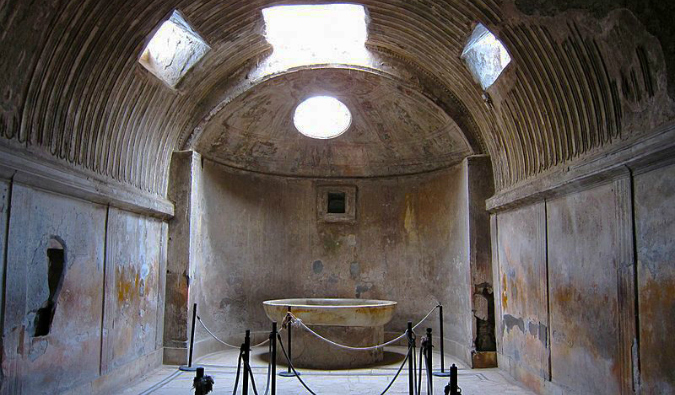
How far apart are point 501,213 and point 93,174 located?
7.11 meters

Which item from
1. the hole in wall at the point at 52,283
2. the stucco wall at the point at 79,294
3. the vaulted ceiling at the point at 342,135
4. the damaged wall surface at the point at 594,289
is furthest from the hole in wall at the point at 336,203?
the hole in wall at the point at 52,283

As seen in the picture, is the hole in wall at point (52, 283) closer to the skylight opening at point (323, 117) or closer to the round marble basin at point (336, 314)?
the round marble basin at point (336, 314)

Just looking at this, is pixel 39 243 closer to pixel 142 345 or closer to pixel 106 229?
pixel 106 229

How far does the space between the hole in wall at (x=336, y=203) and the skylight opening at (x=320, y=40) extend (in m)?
4.38

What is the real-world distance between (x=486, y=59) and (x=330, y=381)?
6260 millimetres

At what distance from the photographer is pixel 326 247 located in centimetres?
1456

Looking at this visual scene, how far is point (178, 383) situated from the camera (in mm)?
9281

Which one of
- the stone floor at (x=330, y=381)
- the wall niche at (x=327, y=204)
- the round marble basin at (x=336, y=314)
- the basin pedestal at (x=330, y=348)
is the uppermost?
the wall niche at (x=327, y=204)

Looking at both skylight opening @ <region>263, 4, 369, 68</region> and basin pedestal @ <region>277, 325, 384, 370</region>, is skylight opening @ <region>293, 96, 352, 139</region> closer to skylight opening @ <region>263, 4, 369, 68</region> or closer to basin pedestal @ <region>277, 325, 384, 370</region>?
skylight opening @ <region>263, 4, 369, 68</region>

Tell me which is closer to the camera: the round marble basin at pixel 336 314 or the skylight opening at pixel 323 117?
→ the round marble basin at pixel 336 314

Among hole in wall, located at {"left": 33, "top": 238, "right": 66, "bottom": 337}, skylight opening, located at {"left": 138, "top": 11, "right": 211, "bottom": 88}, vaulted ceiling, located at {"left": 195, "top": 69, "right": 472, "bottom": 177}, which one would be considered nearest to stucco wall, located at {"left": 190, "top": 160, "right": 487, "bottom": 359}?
vaulted ceiling, located at {"left": 195, "top": 69, "right": 472, "bottom": 177}

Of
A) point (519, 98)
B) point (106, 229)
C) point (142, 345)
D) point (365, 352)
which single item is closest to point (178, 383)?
point (142, 345)

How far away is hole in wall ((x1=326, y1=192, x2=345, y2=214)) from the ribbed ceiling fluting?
14.9 feet

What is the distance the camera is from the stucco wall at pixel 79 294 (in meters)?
6.28
